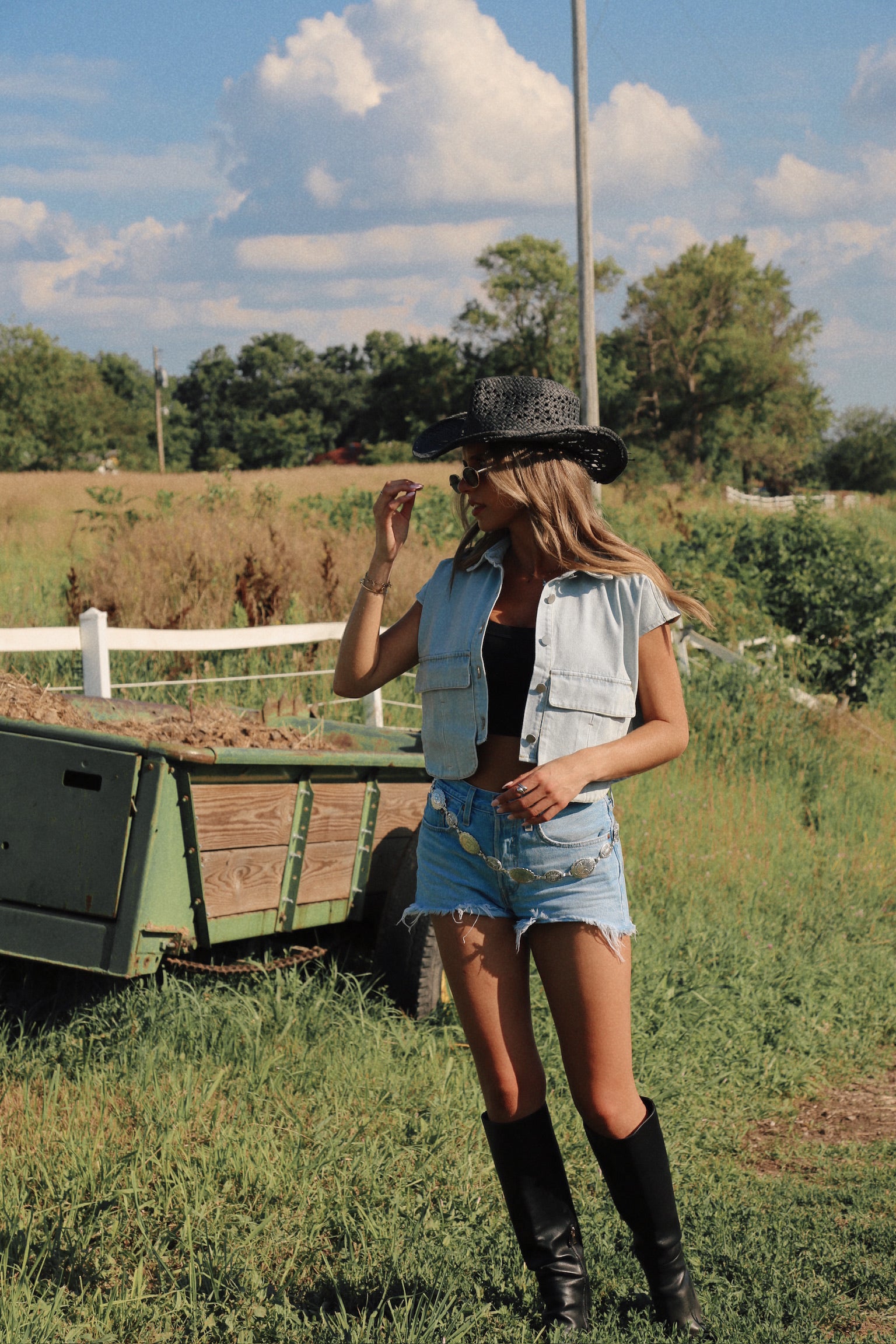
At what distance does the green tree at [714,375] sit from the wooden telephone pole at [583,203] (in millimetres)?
46535

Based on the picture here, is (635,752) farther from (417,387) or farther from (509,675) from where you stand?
(417,387)

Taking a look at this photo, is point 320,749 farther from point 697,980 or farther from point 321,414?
point 321,414

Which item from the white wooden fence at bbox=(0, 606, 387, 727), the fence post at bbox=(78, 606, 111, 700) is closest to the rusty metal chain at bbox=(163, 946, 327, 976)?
the white wooden fence at bbox=(0, 606, 387, 727)

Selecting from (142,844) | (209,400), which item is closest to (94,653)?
(142,844)

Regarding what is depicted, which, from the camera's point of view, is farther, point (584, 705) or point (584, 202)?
point (584, 202)

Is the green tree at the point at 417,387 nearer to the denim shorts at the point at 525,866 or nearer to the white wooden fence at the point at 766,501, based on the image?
the white wooden fence at the point at 766,501

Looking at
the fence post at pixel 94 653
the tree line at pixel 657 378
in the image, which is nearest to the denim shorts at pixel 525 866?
the fence post at pixel 94 653

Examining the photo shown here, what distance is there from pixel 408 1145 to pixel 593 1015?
155cm

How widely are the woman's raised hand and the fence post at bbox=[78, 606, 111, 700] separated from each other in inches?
145

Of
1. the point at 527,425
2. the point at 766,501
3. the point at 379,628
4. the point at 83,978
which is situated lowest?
the point at 83,978

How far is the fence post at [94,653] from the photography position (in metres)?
6.01

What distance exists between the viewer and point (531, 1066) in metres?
2.65

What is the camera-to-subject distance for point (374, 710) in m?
7.21

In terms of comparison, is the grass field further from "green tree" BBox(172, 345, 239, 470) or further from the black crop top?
"green tree" BBox(172, 345, 239, 470)
